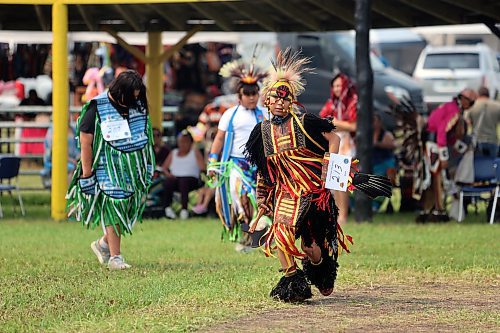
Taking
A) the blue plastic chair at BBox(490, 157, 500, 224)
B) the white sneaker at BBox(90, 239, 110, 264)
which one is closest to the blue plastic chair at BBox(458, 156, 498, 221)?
the blue plastic chair at BBox(490, 157, 500, 224)

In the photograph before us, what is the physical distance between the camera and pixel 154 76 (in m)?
Answer: 19.0

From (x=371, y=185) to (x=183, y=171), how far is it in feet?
29.8

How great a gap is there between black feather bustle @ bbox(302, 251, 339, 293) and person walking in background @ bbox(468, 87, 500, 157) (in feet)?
27.9

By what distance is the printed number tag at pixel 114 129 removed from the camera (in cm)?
1112

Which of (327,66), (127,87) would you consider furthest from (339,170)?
(327,66)

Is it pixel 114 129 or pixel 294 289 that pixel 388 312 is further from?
pixel 114 129

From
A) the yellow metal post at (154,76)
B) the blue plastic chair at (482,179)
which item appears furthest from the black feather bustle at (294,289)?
the yellow metal post at (154,76)

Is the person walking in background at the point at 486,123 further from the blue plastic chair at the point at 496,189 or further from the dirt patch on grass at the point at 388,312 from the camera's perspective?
the dirt patch on grass at the point at 388,312

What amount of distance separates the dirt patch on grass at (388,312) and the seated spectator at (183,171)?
7616 mm

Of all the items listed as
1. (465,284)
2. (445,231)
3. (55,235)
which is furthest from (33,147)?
(465,284)

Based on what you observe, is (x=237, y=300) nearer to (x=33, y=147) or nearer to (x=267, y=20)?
(x=267, y=20)

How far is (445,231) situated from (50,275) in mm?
6005

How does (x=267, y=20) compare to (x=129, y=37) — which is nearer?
(x=267, y=20)

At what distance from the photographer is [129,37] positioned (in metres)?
25.5
